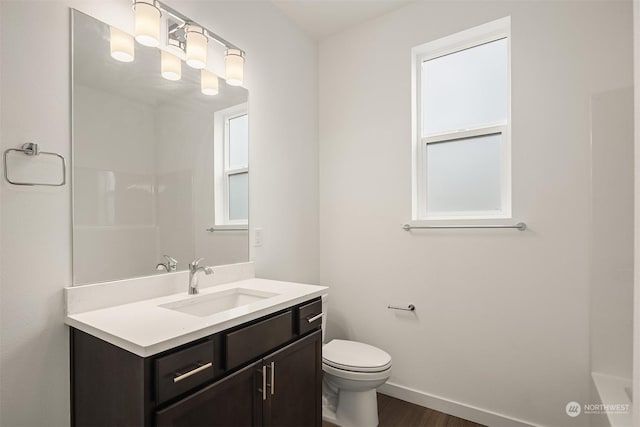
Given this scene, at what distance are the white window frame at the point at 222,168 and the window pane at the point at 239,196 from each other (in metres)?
0.02

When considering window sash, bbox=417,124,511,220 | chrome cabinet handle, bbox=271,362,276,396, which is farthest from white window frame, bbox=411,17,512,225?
chrome cabinet handle, bbox=271,362,276,396

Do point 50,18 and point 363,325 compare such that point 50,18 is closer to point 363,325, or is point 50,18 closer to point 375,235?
point 375,235

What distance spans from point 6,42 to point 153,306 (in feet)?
3.36

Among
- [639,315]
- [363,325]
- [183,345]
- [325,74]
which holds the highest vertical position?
[325,74]

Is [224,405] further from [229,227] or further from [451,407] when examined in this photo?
[451,407]

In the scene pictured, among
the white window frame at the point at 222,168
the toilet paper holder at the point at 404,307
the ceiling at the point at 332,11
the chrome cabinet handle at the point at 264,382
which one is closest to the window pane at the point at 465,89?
the ceiling at the point at 332,11

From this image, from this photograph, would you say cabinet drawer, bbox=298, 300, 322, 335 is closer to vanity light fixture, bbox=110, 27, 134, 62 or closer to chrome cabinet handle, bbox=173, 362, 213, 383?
chrome cabinet handle, bbox=173, 362, 213, 383

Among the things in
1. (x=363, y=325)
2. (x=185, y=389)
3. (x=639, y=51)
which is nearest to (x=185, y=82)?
(x=185, y=389)

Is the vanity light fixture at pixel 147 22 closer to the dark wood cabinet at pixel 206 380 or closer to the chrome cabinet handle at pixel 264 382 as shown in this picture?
the dark wood cabinet at pixel 206 380

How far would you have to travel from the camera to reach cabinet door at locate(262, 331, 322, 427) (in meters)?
1.29

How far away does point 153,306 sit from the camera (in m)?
1.30

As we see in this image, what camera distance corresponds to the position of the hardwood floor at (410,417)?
195 centimetres

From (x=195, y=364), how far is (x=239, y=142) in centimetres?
129

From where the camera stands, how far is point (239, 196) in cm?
192
